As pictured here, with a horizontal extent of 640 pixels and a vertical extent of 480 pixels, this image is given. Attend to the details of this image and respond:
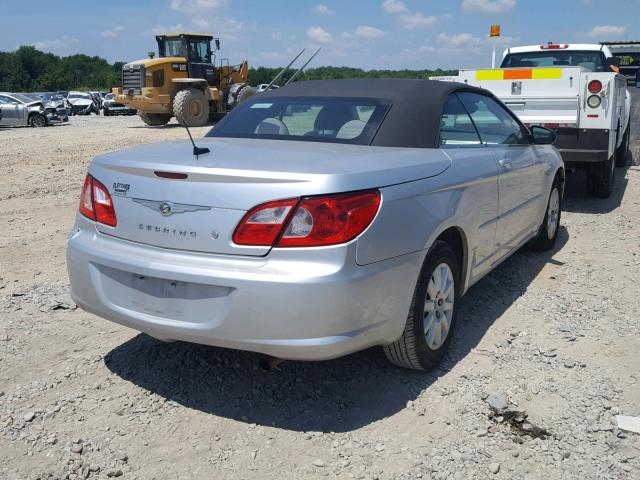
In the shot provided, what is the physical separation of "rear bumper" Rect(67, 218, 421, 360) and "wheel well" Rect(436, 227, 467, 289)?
21.8 inches

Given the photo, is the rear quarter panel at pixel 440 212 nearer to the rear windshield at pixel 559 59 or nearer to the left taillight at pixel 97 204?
the left taillight at pixel 97 204

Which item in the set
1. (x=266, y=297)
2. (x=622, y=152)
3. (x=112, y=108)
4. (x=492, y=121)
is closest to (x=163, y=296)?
(x=266, y=297)

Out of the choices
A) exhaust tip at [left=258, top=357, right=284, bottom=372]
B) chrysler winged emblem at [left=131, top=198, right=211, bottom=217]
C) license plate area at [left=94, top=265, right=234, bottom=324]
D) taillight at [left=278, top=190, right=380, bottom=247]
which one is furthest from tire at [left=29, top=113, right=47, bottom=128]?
taillight at [left=278, top=190, right=380, bottom=247]

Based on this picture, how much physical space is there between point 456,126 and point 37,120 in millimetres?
26511

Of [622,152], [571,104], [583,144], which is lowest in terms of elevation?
[622,152]

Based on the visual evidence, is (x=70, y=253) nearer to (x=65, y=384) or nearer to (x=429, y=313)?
(x=65, y=384)

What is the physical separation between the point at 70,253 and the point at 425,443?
199cm

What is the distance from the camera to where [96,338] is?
399 cm

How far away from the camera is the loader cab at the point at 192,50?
23.2 metres

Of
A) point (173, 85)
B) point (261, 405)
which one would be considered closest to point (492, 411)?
point (261, 405)

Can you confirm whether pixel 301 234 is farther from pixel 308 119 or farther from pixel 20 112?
pixel 20 112

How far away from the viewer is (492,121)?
4605mm

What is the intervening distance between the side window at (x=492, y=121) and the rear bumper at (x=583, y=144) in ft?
8.85

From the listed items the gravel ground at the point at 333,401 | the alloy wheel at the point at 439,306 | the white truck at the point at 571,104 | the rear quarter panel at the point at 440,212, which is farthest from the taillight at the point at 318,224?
the white truck at the point at 571,104
